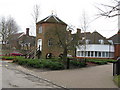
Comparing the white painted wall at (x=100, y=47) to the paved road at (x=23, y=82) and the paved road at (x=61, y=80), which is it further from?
the paved road at (x=23, y=82)

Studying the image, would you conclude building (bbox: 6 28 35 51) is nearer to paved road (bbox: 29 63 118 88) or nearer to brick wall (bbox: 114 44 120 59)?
brick wall (bbox: 114 44 120 59)

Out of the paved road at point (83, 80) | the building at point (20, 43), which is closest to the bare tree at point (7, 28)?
the building at point (20, 43)

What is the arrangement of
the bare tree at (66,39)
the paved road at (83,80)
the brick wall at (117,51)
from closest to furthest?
the paved road at (83,80), the bare tree at (66,39), the brick wall at (117,51)

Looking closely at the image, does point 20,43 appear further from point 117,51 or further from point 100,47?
point 117,51

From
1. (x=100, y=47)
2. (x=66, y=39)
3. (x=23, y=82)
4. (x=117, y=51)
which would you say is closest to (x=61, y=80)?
(x=23, y=82)

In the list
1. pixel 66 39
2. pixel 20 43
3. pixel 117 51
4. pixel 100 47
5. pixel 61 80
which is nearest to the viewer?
pixel 61 80

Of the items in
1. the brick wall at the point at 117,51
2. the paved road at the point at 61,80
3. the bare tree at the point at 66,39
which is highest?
the bare tree at the point at 66,39

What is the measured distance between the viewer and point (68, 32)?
19.5 meters

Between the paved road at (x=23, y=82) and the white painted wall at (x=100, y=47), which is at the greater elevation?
the white painted wall at (x=100, y=47)

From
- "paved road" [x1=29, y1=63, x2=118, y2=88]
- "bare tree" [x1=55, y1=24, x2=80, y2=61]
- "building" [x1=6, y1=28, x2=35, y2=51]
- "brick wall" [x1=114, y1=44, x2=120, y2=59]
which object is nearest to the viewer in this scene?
"paved road" [x1=29, y1=63, x2=118, y2=88]

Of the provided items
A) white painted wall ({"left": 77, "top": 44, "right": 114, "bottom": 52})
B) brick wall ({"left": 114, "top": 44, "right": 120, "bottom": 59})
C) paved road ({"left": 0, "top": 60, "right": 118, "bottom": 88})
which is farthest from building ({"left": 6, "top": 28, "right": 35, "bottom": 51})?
paved road ({"left": 0, "top": 60, "right": 118, "bottom": 88})

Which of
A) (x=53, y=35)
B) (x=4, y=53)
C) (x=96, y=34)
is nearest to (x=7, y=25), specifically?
(x=4, y=53)

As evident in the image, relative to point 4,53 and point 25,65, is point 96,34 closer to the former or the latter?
point 4,53

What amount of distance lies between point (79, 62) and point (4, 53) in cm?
2502
